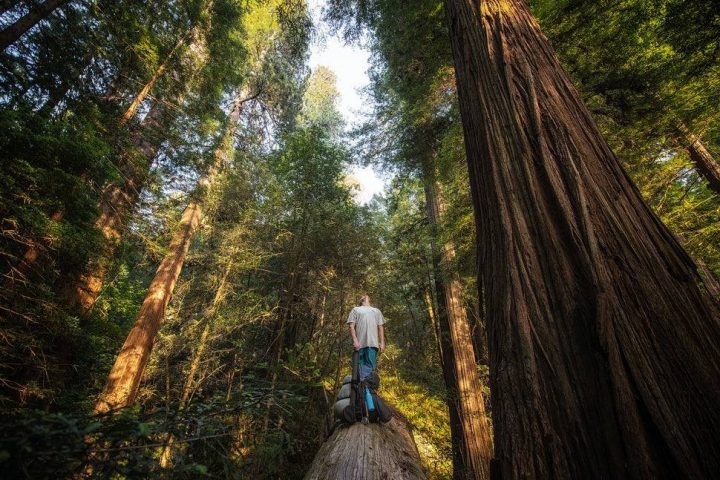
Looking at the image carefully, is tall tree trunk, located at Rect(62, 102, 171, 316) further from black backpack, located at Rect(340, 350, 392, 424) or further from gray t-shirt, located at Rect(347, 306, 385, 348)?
black backpack, located at Rect(340, 350, 392, 424)

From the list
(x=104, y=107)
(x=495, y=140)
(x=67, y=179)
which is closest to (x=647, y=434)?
(x=495, y=140)

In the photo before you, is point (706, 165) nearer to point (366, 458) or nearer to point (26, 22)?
point (366, 458)

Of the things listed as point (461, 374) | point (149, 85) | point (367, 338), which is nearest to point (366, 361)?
point (367, 338)

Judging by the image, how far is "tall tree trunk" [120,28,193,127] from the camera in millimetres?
5273

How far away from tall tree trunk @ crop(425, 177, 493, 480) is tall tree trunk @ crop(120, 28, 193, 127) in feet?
19.8

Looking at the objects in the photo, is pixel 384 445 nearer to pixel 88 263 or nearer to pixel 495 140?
pixel 495 140

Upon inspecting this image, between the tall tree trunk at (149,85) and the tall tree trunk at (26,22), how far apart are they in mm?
1379

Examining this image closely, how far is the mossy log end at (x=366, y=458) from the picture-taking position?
9.71 feet

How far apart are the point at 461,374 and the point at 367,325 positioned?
3325 millimetres

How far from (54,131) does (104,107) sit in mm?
1753

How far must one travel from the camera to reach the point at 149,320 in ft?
21.3

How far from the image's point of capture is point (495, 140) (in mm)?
1896

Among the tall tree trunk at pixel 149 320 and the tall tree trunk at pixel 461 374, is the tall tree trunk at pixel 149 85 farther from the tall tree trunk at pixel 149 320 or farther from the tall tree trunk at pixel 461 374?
the tall tree trunk at pixel 461 374

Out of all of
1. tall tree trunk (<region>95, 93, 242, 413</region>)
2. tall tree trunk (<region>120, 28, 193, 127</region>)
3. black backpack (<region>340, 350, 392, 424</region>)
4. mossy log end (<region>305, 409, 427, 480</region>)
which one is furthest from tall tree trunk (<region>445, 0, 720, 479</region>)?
tall tree trunk (<region>120, 28, 193, 127</region>)
